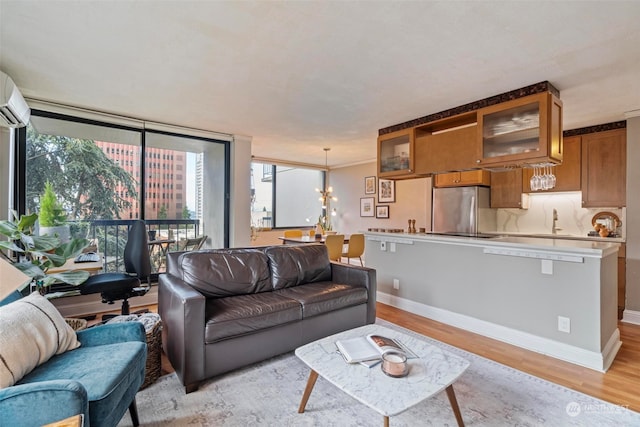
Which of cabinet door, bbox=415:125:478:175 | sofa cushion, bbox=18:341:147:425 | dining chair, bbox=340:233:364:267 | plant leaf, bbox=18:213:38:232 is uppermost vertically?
cabinet door, bbox=415:125:478:175

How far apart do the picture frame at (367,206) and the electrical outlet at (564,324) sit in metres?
4.58

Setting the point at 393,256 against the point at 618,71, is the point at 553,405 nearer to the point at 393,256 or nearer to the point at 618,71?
the point at 393,256

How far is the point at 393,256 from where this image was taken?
3.97 meters

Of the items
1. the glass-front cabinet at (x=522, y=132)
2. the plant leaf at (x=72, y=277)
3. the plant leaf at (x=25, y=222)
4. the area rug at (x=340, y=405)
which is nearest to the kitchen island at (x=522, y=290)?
the area rug at (x=340, y=405)

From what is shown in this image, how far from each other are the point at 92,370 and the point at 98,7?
1995 mm

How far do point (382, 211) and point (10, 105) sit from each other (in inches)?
231

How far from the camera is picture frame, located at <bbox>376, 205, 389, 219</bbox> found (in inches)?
265

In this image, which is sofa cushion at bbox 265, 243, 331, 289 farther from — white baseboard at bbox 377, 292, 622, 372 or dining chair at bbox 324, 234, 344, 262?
dining chair at bbox 324, 234, 344, 262

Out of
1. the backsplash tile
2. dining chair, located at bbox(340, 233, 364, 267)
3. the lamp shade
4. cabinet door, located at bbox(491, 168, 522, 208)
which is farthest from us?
dining chair, located at bbox(340, 233, 364, 267)

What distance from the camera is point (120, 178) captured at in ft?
13.5

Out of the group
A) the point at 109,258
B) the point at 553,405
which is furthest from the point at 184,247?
the point at 553,405

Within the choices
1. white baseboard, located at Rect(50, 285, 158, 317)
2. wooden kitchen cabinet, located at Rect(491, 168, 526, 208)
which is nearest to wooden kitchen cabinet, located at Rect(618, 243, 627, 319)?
wooden kitchen cabinet, located at Rect(491, 168, 526, 208)

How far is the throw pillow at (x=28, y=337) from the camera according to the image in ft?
4.13

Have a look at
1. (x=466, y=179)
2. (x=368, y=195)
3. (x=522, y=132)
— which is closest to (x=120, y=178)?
(x=522, y=132)
